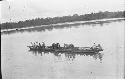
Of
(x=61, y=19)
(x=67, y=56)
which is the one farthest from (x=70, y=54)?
(x=61, y=19)

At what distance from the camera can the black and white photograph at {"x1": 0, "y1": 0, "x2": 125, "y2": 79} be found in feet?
4.90

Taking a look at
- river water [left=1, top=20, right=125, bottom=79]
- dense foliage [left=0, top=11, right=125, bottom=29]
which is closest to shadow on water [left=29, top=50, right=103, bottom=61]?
river water [left=1, top=20, right=125, bottom=79]

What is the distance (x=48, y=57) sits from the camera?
1745 millimetres

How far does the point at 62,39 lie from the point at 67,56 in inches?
4.6

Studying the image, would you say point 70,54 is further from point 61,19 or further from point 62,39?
point 61,19

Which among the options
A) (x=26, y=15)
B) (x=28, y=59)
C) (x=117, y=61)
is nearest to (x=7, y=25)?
(x=26, y=15)

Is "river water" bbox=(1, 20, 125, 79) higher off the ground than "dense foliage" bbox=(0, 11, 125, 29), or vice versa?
"dense foliage" bbox=(0, 11, 125, 29)

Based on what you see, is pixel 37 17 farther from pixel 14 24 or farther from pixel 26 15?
pixel 14 24

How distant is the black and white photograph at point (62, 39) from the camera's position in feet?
4.90

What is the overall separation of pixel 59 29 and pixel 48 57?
0.21m

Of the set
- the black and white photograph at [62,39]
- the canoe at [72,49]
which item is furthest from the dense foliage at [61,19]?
the canoe at [72,49]

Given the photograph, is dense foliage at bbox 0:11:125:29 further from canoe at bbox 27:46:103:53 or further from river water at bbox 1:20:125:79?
canoe at bbox 27:46:103:53

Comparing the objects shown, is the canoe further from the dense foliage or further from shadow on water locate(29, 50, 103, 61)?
the dense foliage

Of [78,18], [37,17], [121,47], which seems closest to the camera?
[121,47]
